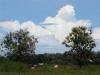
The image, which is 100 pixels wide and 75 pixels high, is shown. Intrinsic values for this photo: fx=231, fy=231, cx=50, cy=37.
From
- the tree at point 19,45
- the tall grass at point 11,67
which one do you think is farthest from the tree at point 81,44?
the tall grass at point 11,67

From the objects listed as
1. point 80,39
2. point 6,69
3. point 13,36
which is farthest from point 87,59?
point 6,69

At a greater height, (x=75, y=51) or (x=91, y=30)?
(x=91, y=30)

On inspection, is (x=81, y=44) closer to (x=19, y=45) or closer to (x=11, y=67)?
(x=19, y=45)

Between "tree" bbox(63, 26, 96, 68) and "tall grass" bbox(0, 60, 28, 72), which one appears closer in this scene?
"tall grass" bbox(0, 60, 28, 72)

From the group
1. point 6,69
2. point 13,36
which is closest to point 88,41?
point 13,36

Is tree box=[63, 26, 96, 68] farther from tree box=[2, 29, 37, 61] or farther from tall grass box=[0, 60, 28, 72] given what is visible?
tall grass box=[0, 60, 28, 72]

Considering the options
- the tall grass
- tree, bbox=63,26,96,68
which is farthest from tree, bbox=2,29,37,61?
the tall grass

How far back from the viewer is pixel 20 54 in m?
58.3

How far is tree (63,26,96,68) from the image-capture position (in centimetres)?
5759

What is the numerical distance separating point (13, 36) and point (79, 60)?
59.0 ft

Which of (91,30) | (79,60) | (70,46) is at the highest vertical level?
(91,30)

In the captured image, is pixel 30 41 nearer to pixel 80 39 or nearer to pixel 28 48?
pixel 28 48

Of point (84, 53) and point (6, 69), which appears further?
point (84, 53)

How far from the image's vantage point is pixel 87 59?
193ft
